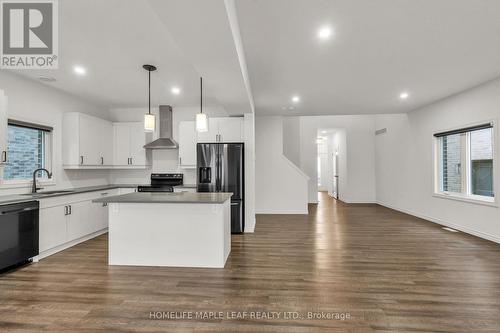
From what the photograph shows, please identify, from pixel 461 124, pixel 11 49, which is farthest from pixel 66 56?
pixel 461 124

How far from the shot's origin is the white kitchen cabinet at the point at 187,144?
5359 mm

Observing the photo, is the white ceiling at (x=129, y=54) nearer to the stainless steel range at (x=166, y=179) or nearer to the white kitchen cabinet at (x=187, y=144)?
the white kitchen cabinet at (x=187, y=144)

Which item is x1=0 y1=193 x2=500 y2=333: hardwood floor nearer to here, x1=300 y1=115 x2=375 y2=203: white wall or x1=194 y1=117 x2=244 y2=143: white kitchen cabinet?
x1=194 y1=117 x2=244 y2=143: white kitchen cabinet

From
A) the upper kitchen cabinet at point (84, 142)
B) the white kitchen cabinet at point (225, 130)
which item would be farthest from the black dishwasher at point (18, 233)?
the white kitchen cabinet at point (225, 130)

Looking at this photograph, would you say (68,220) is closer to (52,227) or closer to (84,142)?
(52,227)

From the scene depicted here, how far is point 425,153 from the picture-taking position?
590 cm

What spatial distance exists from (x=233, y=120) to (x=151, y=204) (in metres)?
2.53

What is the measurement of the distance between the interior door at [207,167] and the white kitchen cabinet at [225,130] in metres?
0.29

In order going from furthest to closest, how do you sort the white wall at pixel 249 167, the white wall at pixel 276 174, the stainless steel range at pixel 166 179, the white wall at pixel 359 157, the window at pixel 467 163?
the white wall at pixel 359 157 < the white wall at pixel 276 174 < the stainless steel range at pixel 166 179 < the white wall at pixel 249 167 < the window at pixel 467 163

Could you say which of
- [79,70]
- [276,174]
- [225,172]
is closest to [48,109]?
[79,70]

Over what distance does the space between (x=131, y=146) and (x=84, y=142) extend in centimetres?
→ 95

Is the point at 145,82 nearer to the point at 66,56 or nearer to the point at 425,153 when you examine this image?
the point at 66,56

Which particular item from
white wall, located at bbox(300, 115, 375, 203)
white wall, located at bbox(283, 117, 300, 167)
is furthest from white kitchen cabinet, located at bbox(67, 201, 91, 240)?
white wall, located at bbox(300, 115, 375, 203)

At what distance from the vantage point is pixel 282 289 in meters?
2.57
